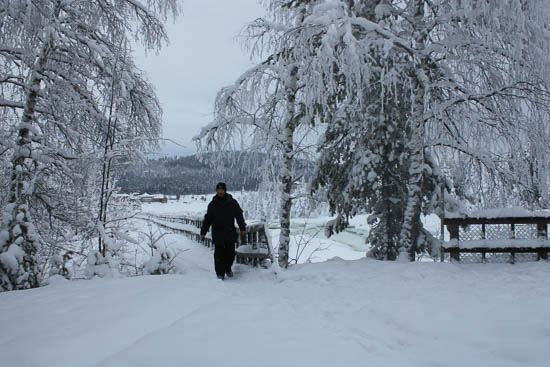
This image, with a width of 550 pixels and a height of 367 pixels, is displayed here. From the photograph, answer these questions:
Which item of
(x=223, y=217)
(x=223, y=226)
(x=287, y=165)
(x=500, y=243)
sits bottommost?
(x=500, y=243)

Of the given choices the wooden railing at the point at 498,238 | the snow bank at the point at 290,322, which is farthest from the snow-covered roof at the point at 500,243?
the snow bank at the point at 290,322

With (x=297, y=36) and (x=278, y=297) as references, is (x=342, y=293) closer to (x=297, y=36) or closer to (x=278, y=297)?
(x=278, y=297)

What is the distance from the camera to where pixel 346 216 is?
7.37m

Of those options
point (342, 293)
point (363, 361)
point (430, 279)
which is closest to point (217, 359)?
point (363, 361)

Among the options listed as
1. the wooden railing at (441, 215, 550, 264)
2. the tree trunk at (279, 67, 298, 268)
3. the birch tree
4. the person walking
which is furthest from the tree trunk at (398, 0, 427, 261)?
the person walking

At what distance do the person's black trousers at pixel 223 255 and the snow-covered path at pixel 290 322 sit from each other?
86 centimetres

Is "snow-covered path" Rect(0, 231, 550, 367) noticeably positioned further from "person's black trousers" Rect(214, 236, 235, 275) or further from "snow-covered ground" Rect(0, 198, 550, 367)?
"person's black trousers" Rect(214, 236, 235, 275)

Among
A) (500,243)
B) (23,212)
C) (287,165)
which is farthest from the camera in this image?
(287,165)

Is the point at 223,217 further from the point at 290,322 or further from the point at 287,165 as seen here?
the point at 290,322

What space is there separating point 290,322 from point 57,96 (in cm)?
597

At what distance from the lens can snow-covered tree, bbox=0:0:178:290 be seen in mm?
5336

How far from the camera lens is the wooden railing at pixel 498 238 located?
5.81m

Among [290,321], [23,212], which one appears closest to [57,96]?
[23,212]

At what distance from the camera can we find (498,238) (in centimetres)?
604
